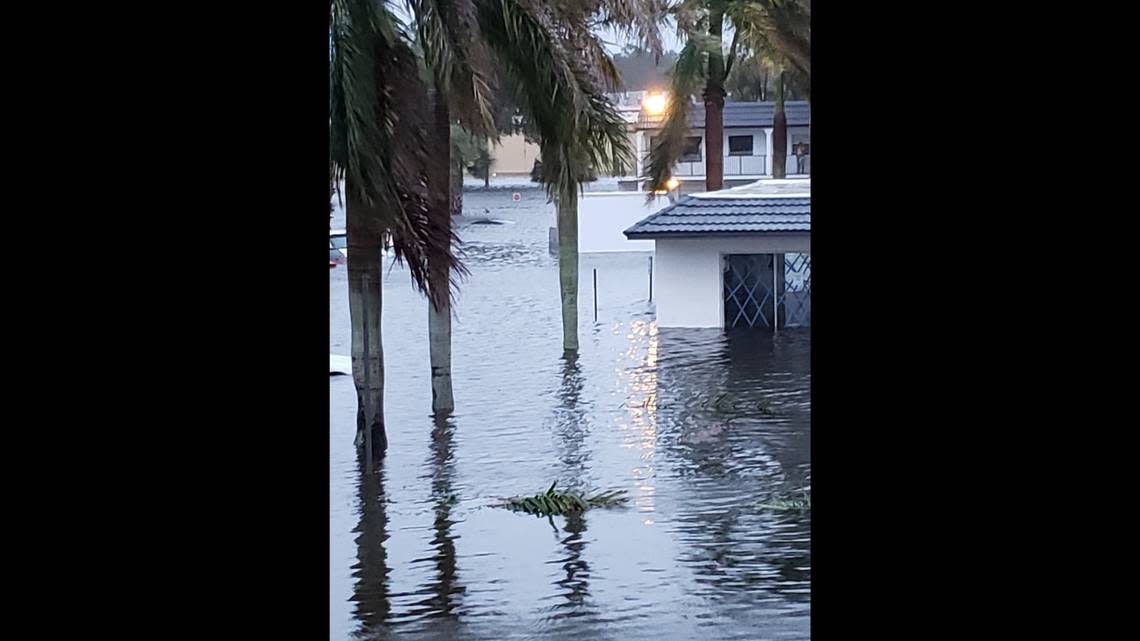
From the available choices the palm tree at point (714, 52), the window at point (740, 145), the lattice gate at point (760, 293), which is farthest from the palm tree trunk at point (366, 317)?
the window at point (740, 145)

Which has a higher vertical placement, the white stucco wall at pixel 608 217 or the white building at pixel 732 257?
the white stucco wall at pixel 608 217

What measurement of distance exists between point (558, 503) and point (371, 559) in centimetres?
205

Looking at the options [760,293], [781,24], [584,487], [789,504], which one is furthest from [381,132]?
[760,293]

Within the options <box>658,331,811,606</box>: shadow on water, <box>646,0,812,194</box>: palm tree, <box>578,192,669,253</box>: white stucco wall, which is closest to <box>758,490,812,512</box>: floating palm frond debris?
<box>658,331,811,606</box>: shadow on water

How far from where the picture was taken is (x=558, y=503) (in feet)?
37.2

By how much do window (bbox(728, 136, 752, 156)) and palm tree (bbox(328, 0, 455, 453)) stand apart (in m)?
19.7

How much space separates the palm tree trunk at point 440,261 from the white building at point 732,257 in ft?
15.3

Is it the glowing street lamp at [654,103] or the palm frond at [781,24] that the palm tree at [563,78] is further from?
the glowing street lamp at [654,103]

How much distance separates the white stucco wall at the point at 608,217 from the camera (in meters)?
29.8

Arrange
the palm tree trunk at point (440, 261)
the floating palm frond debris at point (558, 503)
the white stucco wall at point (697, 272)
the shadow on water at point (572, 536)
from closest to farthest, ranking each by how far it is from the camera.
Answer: the shadow on water at point (572, 536)
the palm tree trunk at point (440, 261)
the floating palm frond debris at point (558, 503)
the white stucco wall at point (697, 272)

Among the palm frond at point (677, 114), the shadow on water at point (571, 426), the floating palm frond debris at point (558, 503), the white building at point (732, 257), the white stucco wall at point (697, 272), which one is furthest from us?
the white stucco wall at point (697, 272)

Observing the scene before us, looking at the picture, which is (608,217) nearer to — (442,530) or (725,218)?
(725,218)

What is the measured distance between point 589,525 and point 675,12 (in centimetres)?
722
